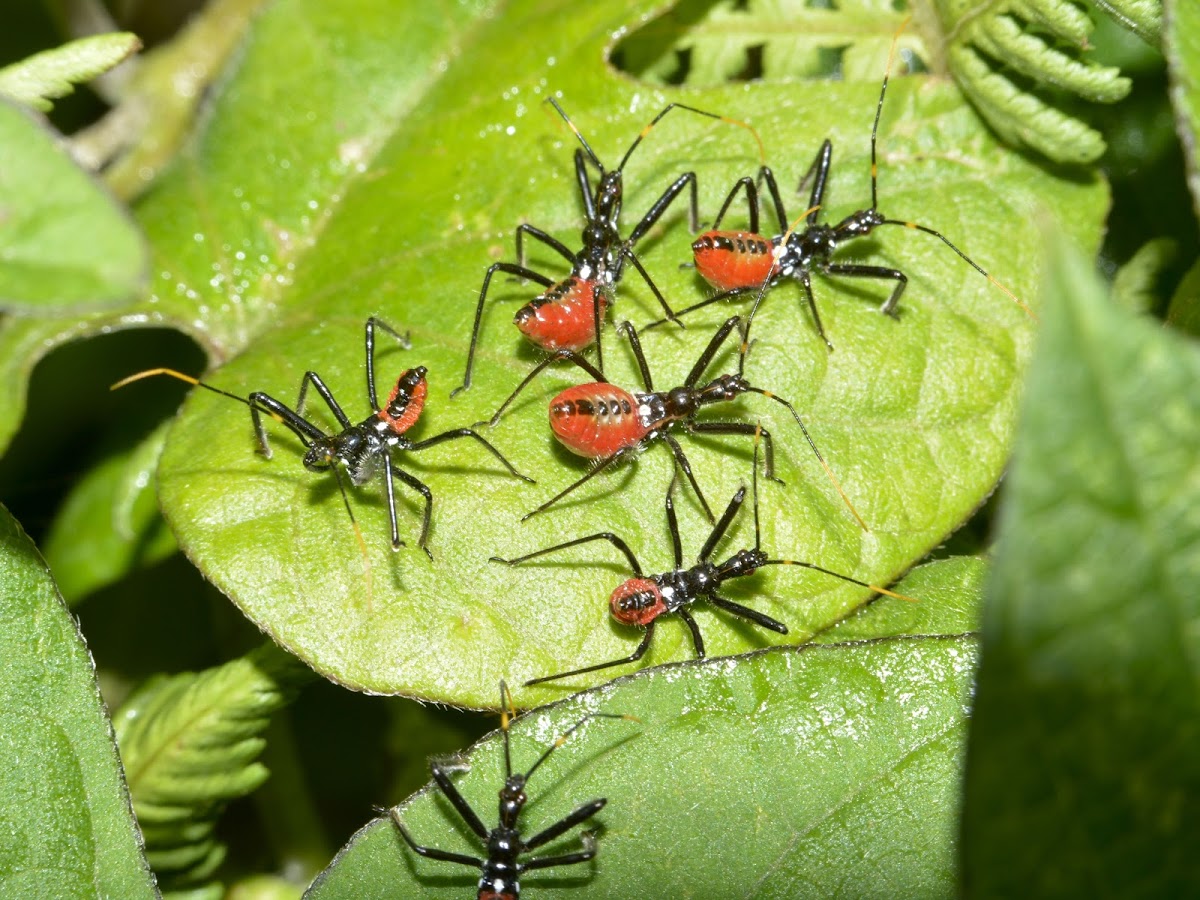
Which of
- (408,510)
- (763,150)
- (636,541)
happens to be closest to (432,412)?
(408,510)

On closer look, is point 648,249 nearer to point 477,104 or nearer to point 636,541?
point 477,104

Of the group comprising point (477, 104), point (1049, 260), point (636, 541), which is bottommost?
point (636, 541)

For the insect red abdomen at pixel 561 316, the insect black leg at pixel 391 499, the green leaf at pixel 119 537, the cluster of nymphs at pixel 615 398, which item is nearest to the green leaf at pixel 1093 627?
the cluster of nymphs at pixel 615 398

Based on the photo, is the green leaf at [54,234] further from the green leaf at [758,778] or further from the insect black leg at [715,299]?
the insect black leg at [715,299]

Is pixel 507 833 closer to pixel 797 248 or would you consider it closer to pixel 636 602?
pixel 636 602

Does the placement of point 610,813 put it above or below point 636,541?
below

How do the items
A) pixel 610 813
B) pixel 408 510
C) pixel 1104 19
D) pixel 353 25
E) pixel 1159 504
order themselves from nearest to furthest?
pixel 1159 504 → pixel 610 813 → pixel 408 510 → pixel 1104 19 → pixel 353 25

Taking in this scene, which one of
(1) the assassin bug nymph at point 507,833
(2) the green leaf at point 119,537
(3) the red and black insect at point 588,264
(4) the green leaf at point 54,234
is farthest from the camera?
(2) the green leaf at point 119,537

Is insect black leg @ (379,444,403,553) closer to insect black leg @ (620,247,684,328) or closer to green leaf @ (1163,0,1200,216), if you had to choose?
insect black leg @ (620,247,684,328)
